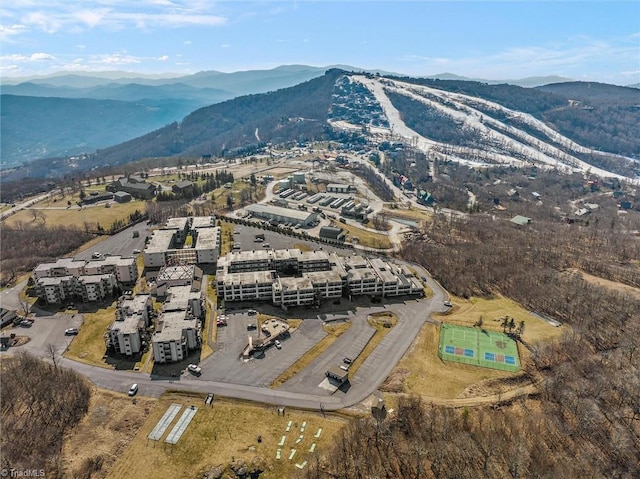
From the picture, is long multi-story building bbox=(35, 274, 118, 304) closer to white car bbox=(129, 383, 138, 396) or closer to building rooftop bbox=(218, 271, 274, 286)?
building rooftop bbox=(218, 271, 274, 286)

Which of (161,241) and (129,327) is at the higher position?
(129,327)

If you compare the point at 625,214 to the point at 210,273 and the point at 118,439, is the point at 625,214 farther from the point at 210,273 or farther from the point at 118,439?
the point at 118,439

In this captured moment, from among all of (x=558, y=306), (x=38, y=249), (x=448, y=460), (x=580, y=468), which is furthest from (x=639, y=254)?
(x=38, y=249)

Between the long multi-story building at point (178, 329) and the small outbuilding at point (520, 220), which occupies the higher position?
the long multi-story building at point (178, 329)

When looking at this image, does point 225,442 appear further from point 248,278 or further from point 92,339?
point 248,278

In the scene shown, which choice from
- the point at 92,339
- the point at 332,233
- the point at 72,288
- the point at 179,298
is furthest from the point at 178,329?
the point at 332,233

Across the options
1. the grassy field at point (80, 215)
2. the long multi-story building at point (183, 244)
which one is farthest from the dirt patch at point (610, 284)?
the grassy field at point (80, 215)
